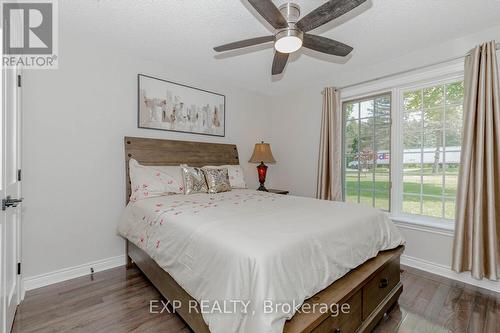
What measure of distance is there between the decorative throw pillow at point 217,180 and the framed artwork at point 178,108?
2.44 ft

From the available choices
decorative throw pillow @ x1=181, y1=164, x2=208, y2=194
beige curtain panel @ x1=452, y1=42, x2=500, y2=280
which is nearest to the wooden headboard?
decorative throw pillow @ x1=181, y1=164, x2=208, y2=194

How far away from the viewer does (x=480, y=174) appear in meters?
2.22

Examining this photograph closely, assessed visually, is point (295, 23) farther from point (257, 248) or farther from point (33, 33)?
point (33, 33)

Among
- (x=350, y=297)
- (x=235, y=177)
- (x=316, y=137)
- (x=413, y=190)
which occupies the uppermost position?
(x=316, y=137)

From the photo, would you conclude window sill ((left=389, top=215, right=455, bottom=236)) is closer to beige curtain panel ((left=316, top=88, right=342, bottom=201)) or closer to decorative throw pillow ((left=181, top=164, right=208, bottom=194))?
beige curtain panel ((left=316, top=88, right=342, bottom=201))

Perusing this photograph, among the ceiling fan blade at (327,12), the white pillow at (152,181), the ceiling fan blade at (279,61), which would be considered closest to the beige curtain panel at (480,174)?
the ceiling fan blade at (327,12)

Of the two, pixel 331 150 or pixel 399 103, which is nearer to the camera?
pixel 399 103

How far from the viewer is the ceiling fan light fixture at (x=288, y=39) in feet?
5.78

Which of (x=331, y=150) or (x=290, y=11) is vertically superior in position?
(x=290, y=11)

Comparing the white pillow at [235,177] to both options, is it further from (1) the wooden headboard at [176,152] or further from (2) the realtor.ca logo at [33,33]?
(2) the realtor.ca logo at [33,33]

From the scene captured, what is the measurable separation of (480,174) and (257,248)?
7.81 feet

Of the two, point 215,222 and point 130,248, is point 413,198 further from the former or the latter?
point 130,248

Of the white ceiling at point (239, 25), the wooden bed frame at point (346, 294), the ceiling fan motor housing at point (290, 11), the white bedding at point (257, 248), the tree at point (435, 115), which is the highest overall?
the white ceiling at point (239, 25)

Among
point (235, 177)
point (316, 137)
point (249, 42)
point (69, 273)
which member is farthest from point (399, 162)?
point (69, 273)
